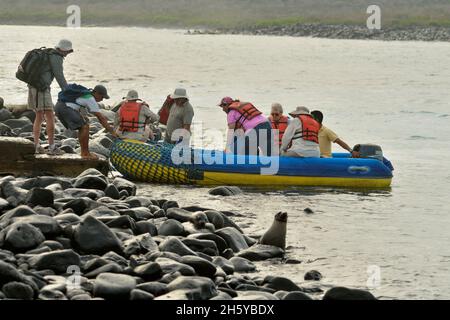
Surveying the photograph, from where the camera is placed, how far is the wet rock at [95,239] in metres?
10.1

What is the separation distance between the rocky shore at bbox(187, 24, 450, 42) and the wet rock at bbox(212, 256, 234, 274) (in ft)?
255

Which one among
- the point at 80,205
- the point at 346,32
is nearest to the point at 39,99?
the point at 80,205

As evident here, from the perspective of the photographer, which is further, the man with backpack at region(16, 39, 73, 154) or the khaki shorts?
the khaki shorts

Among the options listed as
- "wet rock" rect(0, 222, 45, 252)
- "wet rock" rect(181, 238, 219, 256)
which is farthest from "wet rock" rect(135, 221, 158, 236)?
"wet rock" rect(0, 222, 45, 252)

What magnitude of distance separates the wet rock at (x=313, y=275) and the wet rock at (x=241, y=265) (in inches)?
22.0

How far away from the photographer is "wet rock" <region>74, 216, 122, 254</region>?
10078 mm

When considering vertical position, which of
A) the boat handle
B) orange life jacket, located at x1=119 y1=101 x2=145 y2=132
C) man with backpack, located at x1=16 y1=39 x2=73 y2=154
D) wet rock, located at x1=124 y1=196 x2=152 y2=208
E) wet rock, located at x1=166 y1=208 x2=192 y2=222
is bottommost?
wet rock, located at x1=166 y1=208 x2=192 y2=222

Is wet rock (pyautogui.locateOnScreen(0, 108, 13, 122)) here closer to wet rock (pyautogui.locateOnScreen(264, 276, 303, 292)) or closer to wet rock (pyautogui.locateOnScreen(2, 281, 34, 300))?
wet rock (pyautogui.locateOnScreen(264, 276, 303, 292))

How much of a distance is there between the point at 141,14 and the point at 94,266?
11782 centimetres

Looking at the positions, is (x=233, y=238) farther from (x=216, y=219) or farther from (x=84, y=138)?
(x=84, y=138)

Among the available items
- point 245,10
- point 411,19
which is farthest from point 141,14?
point 411,19

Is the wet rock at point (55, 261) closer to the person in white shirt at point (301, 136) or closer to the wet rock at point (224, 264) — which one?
the wet rock at point (224, 264)
